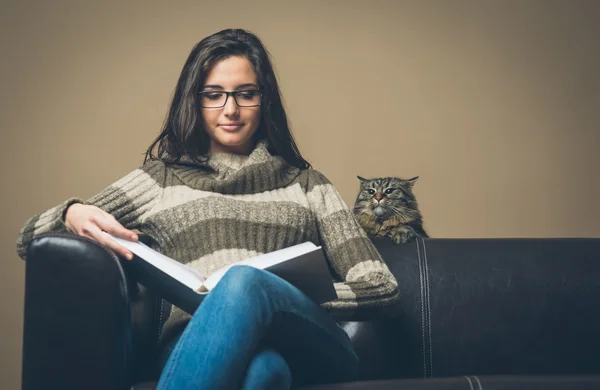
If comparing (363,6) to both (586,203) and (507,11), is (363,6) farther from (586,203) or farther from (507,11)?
(586,203)

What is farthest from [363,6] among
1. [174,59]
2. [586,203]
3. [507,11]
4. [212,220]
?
[212,220]

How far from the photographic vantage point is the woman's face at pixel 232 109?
1859mm

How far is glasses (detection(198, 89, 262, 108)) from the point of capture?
6.11ft

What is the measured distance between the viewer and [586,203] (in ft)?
9.05

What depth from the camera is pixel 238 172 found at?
183 centimetres

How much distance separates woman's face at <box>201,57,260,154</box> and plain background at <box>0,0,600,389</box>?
0.78 m

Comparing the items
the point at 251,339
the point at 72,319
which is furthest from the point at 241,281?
the point at 72,319

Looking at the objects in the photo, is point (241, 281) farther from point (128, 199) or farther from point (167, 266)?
point (128, 199)

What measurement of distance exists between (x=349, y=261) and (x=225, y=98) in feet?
1.80

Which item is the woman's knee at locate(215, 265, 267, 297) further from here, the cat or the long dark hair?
the cat

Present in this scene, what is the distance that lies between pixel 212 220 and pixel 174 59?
1.13 metres

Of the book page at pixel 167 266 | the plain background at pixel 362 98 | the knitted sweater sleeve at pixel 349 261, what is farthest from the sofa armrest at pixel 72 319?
the plain background at pixel 362 98

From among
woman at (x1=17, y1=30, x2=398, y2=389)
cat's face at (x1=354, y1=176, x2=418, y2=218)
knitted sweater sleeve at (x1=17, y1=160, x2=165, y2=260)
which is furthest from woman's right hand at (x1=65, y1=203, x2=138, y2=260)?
cat's face at (x1=354, y1=176, x2=418, y2=218)

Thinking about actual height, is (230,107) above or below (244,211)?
above
